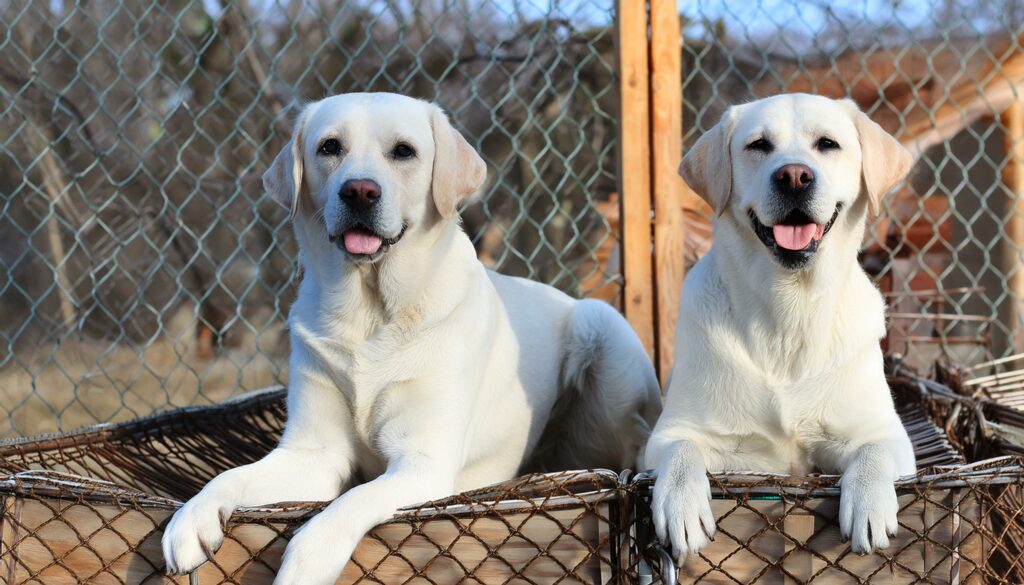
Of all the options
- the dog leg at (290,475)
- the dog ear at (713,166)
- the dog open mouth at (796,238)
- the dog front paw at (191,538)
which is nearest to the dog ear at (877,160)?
the dog open mouth at (796,238)

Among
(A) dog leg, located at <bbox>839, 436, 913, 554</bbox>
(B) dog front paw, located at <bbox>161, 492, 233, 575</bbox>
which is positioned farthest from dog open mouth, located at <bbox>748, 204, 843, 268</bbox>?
(B) dog front paw, located at <bbox>161, 492, 233, 575</bbox>

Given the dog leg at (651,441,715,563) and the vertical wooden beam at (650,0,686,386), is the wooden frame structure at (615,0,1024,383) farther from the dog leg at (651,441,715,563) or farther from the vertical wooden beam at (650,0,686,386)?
the dog leg at (651,441,715,563)

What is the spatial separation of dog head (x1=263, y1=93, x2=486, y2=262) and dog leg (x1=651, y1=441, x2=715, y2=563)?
0.73 metres

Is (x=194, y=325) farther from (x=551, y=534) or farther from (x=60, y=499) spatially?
(x=551, y=534)

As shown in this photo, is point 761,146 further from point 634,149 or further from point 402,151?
point 634,149

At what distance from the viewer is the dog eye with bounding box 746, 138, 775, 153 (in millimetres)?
1948

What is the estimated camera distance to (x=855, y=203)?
1.98 metres

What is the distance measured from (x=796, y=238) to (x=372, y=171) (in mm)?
837

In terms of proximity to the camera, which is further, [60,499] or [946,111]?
[946,111]

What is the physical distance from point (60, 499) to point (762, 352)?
54.0 inches

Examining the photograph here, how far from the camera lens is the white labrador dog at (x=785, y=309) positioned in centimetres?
190

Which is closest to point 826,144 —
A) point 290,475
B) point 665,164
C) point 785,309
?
point 785,309

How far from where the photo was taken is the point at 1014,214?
3.87 meters

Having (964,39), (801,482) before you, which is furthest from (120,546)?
(964,39)
